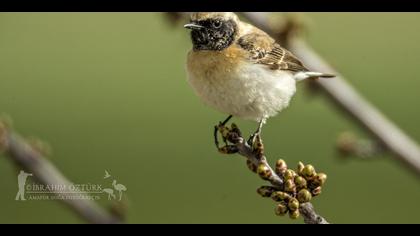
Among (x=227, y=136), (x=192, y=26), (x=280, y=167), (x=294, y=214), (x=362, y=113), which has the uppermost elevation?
(x=192, y=26)

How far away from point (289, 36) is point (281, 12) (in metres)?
0.27

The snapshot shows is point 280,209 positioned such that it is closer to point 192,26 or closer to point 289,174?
point 289,174

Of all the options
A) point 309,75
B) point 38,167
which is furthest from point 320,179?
point 309,75

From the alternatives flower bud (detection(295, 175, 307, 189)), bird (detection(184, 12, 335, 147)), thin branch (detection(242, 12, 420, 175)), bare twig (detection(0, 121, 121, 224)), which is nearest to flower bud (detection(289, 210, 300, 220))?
flower bud (detection(295, 175, 307, 189))

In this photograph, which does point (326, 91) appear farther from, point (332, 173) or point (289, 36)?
point (332, 173)

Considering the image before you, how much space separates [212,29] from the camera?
3613 millimetres

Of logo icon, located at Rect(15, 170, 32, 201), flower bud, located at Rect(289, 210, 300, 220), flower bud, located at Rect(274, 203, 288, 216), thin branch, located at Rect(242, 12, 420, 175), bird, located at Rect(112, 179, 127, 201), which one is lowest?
flower bud, located at Rect(289, 210, 300, 220)

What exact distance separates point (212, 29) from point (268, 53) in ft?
1.88

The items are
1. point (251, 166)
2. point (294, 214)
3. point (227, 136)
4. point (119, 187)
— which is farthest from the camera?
point (119, 187)

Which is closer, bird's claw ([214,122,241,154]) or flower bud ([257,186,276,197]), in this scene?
flower bud ([257,186,276,197])

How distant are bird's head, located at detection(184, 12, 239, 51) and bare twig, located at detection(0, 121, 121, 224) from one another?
132 centimetres

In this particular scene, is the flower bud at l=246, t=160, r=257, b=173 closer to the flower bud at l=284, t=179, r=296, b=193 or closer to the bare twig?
the flower bud at l=284, t=179, r=296, b=193

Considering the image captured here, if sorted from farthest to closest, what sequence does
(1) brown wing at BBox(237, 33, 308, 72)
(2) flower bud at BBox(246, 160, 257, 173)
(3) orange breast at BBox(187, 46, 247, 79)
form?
1. (1) brown wing at BBox(237, 33, 308, 72)
2. (3) orange breast at BBox(187, 46, 247, 79)
3. (2) flower bud at BBox(246, 160, 257, 173)

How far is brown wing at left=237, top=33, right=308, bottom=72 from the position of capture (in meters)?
3.87
